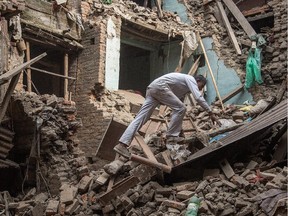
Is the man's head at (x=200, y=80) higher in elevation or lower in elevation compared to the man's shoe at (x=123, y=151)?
higher

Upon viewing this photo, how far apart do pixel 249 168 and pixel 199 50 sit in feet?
28.1

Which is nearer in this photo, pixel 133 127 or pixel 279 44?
pixel 133 127

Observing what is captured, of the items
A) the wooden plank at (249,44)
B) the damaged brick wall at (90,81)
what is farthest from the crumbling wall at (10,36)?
the wooden plank at (249,44)

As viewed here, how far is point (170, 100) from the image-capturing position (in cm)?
645

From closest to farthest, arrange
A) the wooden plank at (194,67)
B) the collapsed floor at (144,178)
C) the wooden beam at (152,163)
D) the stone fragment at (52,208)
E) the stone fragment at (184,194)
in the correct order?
the collapsed floor at (144,178)
the stone fragment at (184,194)
the wooden beam at (152,163)
the stone fragment at (52,208)
the wooden plank at (194,67)

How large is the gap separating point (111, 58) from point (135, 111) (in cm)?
172

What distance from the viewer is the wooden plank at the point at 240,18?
1323 cm

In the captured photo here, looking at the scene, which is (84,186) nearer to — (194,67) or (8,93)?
(8,93)

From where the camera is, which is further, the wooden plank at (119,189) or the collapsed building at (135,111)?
the wooden plank at (119,189)

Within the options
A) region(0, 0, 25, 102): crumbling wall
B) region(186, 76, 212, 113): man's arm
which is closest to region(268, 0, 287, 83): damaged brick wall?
region(186, 76, 212, 113): man's arm

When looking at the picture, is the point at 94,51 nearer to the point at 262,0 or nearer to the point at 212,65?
the point at 212,65

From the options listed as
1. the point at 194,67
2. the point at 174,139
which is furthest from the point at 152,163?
the point at 194,67

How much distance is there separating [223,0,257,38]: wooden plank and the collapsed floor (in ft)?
17.0

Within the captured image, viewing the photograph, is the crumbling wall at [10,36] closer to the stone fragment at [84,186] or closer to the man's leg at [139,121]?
the stone fragment at [84,186]
